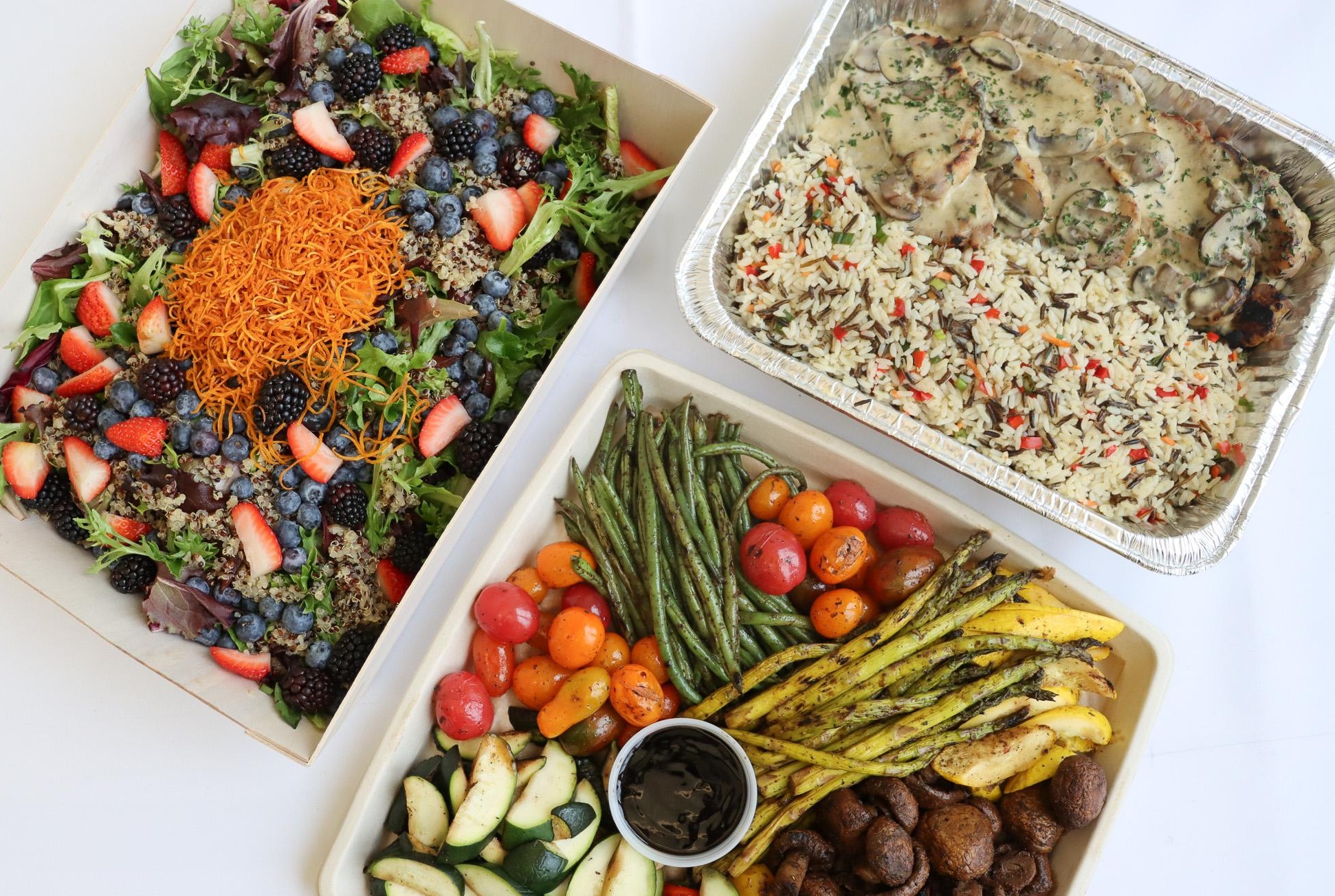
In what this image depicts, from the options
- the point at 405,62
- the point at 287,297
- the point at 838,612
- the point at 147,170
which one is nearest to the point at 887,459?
the point at 838,612

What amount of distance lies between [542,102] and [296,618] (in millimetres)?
1654

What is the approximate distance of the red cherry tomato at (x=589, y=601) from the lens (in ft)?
7.91

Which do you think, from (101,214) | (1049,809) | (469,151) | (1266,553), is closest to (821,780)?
(1049,809)

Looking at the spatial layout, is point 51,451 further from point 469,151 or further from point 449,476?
point 469,151

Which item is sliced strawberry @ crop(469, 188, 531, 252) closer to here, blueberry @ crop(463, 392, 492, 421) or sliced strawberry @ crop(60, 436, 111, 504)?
blueberry @ crop(463, 392, 492, 421)

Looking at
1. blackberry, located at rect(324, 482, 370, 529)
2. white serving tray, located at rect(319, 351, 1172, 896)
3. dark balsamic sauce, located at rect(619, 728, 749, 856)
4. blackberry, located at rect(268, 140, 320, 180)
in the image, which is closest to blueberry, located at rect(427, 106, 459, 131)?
blackberry, located at rect(268, 140, 320, 180)

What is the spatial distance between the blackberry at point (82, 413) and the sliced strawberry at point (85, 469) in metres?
0.04

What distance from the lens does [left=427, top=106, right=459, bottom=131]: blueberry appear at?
99.2 inches

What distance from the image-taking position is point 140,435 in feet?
7.57

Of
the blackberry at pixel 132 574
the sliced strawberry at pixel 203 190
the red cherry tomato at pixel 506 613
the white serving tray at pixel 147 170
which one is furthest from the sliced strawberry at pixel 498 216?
the blackberry at pixel 132 574

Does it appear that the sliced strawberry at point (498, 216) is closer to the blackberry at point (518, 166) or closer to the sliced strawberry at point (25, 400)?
the blackberry at point (518, 166)

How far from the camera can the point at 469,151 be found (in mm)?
2516

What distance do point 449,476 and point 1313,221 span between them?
2509 millimetres

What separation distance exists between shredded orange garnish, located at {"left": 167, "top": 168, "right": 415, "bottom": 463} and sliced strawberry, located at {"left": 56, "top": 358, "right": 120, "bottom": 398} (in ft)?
0.66
